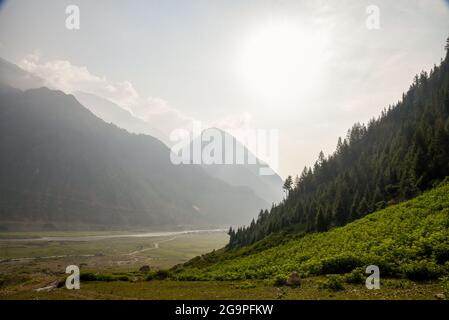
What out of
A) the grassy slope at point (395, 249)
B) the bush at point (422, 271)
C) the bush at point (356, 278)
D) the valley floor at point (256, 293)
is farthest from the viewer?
the grassy slope at point (395, 249)

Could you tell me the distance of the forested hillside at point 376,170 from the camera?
246ft

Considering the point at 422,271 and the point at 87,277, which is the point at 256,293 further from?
the point at 87,277

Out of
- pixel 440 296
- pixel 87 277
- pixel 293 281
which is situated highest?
pixel 440 296

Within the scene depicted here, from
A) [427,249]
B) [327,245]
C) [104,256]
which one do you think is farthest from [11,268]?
[427,249]

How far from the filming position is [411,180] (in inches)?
2852

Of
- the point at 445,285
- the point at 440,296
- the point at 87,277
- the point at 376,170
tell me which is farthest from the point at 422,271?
the point at 376,170

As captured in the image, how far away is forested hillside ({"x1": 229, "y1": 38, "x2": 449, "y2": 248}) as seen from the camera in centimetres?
7506

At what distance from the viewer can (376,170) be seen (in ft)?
309

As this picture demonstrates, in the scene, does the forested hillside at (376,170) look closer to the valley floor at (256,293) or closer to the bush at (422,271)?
the bush at (422,271)

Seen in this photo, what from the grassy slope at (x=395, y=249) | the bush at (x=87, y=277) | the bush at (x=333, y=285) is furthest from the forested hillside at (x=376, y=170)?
the bush at (x=87, y=277)

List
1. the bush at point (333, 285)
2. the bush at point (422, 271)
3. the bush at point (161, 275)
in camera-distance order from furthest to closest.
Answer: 1. the bush at point (161, 275)
2. the bush at point (333, 285)
3. the bush at point (422, 271)

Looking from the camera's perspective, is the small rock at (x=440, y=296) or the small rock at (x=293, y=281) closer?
the small rock at (x=440, y=296)
